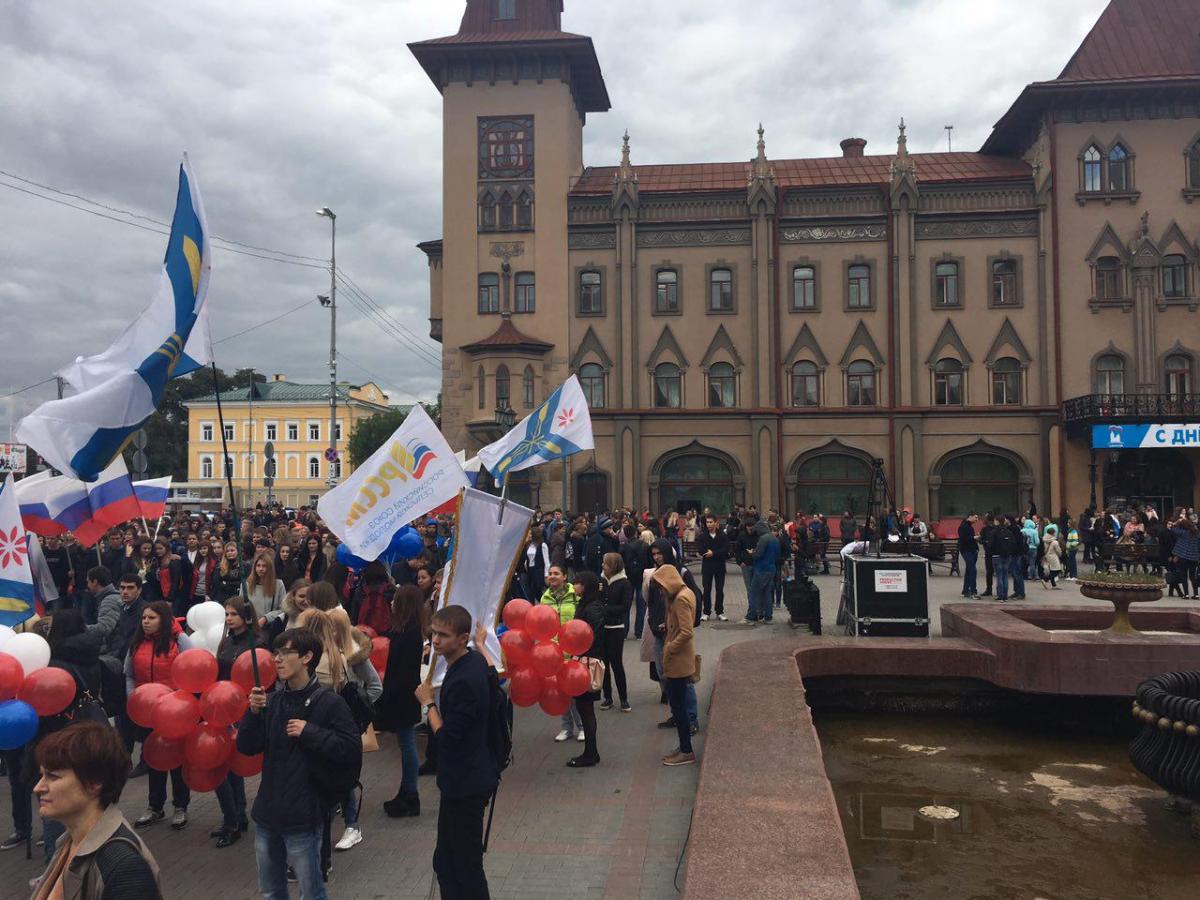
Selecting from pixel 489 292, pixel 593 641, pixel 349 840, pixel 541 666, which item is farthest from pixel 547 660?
pixel 489 292

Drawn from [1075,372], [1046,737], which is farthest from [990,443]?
[1046,737]

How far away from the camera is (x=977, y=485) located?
3606cm

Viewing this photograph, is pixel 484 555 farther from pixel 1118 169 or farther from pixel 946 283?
pixel 1118 169

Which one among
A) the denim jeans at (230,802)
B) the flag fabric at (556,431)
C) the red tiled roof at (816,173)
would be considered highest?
the red tiled roof at (816,173)

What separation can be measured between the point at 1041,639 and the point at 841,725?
2.41 metres

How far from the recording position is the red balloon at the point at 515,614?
840 cm

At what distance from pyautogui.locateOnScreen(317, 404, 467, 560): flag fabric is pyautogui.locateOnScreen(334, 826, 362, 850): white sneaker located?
2.23 meters

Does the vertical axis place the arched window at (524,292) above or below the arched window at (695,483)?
above

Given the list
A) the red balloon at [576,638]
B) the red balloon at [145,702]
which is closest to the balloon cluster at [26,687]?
the red balloon at [145,702]

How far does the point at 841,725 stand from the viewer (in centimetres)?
1073

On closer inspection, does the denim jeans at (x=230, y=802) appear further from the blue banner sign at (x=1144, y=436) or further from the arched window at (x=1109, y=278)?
the arched window at (x=1109, y=278)

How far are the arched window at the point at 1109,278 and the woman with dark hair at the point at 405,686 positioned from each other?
35.7m

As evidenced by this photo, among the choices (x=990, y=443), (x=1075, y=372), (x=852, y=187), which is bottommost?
(x=990, y=443)

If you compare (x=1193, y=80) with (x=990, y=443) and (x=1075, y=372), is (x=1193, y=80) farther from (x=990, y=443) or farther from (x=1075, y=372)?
(x=990, y=443)
